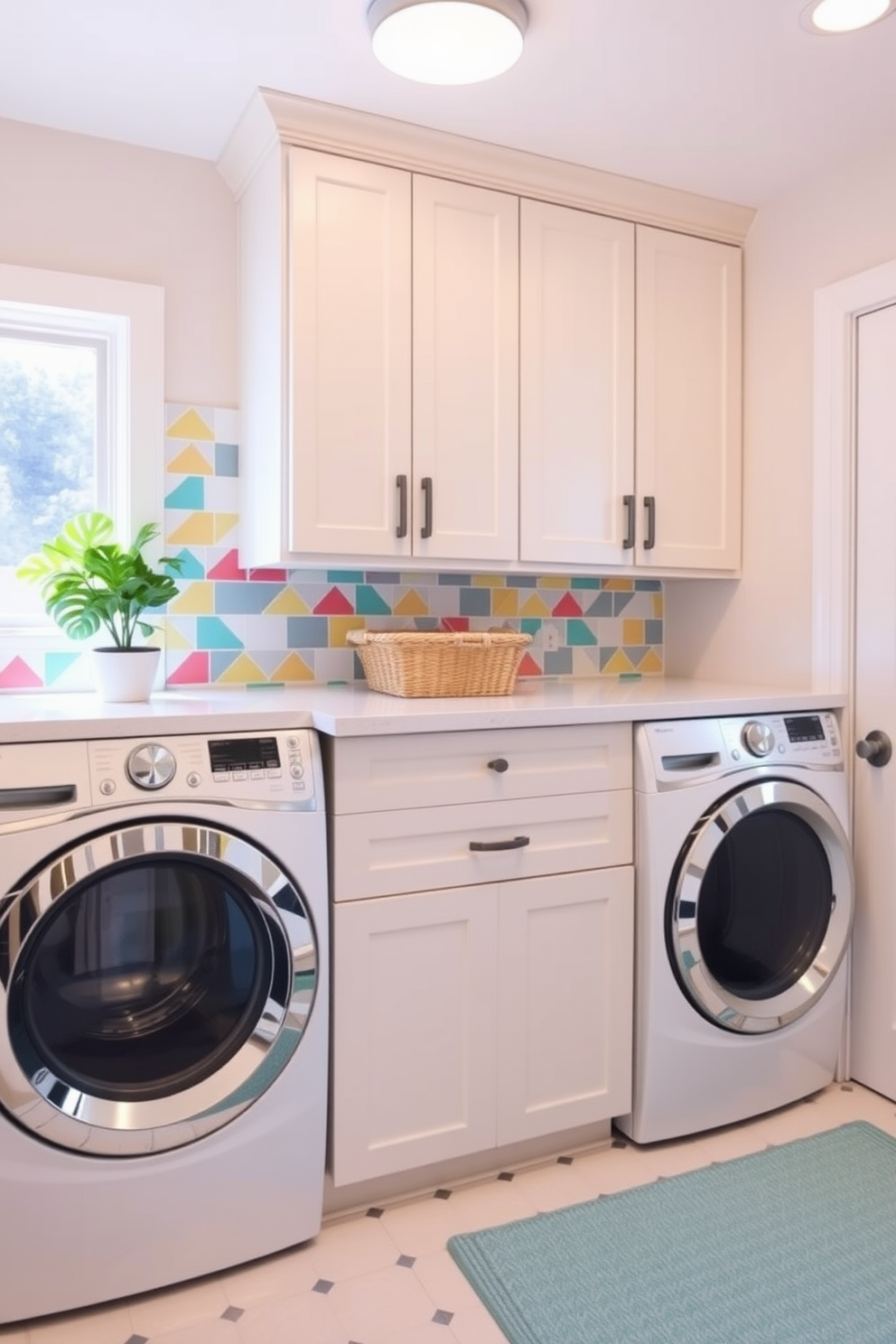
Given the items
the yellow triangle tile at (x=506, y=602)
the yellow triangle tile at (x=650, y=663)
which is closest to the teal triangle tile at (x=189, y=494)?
the yellow triangle tile at (x=506, y=602)

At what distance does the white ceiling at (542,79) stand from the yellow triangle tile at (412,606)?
3.67ft

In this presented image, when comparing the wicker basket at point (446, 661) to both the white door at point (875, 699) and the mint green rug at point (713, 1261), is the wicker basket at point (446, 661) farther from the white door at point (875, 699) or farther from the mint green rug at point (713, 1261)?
the mint green rug at point (713, 1261)

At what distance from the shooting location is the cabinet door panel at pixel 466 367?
223 centimetres

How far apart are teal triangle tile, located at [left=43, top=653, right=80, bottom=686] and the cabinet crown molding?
1210 mm

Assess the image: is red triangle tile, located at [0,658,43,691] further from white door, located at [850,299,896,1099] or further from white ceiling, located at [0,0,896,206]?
white door, located at [850,299,896,1099]

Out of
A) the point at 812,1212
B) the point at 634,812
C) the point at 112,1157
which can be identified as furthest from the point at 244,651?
the point at 812,1212

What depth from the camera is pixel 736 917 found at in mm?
2184

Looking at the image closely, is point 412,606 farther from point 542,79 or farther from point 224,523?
point 542,79

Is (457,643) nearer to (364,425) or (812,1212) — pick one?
(364,425)

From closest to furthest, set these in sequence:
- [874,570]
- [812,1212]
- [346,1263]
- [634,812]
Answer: [346,1263] → [812,1212] → [634,812] → [874,570]

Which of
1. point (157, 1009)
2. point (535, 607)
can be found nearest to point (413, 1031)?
point (157, 1009)

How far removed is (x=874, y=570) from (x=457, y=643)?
3.43 feet

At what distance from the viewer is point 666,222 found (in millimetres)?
2535

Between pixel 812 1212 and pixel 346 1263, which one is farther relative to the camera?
pixel 812 1212
